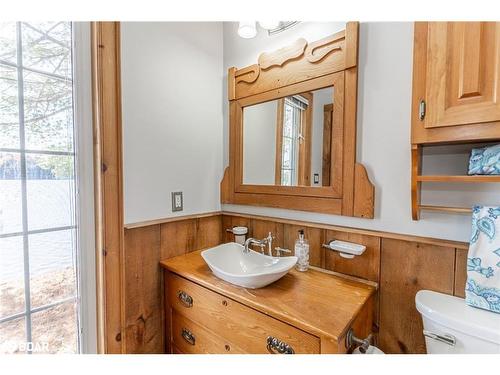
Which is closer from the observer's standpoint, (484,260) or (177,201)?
(484,260)

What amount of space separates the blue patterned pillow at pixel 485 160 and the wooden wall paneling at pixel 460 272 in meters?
0.32

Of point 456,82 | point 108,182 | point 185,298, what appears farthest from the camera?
point 185,298

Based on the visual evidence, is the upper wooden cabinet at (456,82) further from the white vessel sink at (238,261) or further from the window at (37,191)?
the window at (37,191)

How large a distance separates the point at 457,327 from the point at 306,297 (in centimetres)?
48

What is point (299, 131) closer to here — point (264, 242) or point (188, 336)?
point (264, 242)

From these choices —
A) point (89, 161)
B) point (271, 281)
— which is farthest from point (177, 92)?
point (271, 281)

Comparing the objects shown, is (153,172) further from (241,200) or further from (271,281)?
(271,281)

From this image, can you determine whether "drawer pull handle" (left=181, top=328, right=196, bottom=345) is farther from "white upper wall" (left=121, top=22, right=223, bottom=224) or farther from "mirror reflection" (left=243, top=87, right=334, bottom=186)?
"mirror reflection" (left=243, top=87, right=334, bottom=186)

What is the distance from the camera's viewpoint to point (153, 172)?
1.30 meters

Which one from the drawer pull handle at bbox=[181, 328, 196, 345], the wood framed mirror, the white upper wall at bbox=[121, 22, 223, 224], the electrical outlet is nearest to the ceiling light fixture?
the wood framed mirror

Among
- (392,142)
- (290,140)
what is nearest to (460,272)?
(392,142)

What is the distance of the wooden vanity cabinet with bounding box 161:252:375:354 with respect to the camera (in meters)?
0.82
